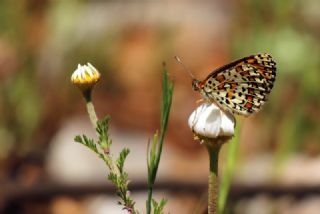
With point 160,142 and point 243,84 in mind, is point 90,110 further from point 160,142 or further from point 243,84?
point 243,84

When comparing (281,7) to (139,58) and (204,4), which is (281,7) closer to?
(139,58)

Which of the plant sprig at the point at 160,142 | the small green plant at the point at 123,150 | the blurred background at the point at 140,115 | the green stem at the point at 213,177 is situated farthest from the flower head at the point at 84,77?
the blurred background at the point at 140,115

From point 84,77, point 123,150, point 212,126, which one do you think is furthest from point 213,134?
point 84,77

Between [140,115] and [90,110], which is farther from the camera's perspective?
[140,115]

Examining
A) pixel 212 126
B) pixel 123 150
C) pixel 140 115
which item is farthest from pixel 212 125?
pixel 140 115

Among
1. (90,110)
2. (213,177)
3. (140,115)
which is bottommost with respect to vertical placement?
(213,177)

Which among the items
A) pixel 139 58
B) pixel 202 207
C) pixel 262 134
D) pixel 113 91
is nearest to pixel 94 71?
pixel 202 207

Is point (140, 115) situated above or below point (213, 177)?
above
